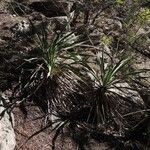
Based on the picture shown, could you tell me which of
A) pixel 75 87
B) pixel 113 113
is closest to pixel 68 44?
pixel 75 87

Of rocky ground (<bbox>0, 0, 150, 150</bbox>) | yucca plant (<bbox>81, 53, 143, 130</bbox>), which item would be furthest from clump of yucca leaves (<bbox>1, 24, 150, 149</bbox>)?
rocky ground (<bbox>0, 0, 150, 150</bbox>)

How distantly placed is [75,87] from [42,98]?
1.78 feet

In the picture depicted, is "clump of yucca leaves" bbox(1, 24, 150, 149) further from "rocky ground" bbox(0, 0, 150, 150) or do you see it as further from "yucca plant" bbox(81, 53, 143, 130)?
"rocky ground" bbox(0, 0, 150, 150)

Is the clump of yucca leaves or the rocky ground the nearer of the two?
the rocky ground

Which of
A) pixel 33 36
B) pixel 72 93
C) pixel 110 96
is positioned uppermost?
pixel 33 36

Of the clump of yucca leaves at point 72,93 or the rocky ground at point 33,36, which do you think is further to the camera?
the clump of yucca leaves at point 72,93

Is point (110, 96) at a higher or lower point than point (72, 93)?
higher

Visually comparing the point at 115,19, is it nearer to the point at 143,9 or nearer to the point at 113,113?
the point at 143,9

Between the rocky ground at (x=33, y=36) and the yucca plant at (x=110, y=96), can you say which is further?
the yucca plant at (x=110, y=96)

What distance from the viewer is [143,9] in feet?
27.7

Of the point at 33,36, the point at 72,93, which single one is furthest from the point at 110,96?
the point at 33,36

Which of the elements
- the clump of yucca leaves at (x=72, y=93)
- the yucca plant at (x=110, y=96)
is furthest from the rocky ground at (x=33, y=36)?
the yucca plant at (x=110, y=96)

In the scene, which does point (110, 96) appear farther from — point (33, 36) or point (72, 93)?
point (33, 36)

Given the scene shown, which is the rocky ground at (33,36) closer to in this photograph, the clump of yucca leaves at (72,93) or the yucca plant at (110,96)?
the clump of yucca leaves at (72,93)
